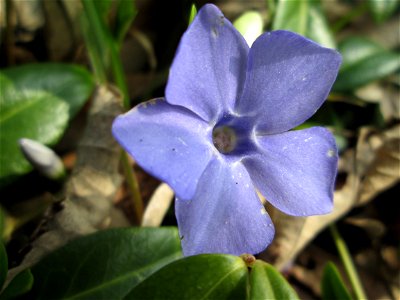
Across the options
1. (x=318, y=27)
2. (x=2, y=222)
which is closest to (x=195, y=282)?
(x=2, y=222)

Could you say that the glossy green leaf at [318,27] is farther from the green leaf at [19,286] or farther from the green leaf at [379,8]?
the green leaf at [19,286]

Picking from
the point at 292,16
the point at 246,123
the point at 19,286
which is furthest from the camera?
the point at 292,16

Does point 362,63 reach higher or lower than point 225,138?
lower

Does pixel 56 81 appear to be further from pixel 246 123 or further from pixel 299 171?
pixel 299 171

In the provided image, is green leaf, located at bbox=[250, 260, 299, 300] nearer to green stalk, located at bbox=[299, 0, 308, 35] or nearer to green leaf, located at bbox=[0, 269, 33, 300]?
green leaf, located at bbox=[0, 269, 33, 300]

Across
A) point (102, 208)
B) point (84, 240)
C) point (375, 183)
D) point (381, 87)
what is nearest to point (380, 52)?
point (381, 87)

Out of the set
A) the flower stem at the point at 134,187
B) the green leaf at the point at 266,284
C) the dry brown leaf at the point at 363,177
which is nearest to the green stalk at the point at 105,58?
the flower stem at the point at 134,187

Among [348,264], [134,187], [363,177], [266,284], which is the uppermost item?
[266,284]
